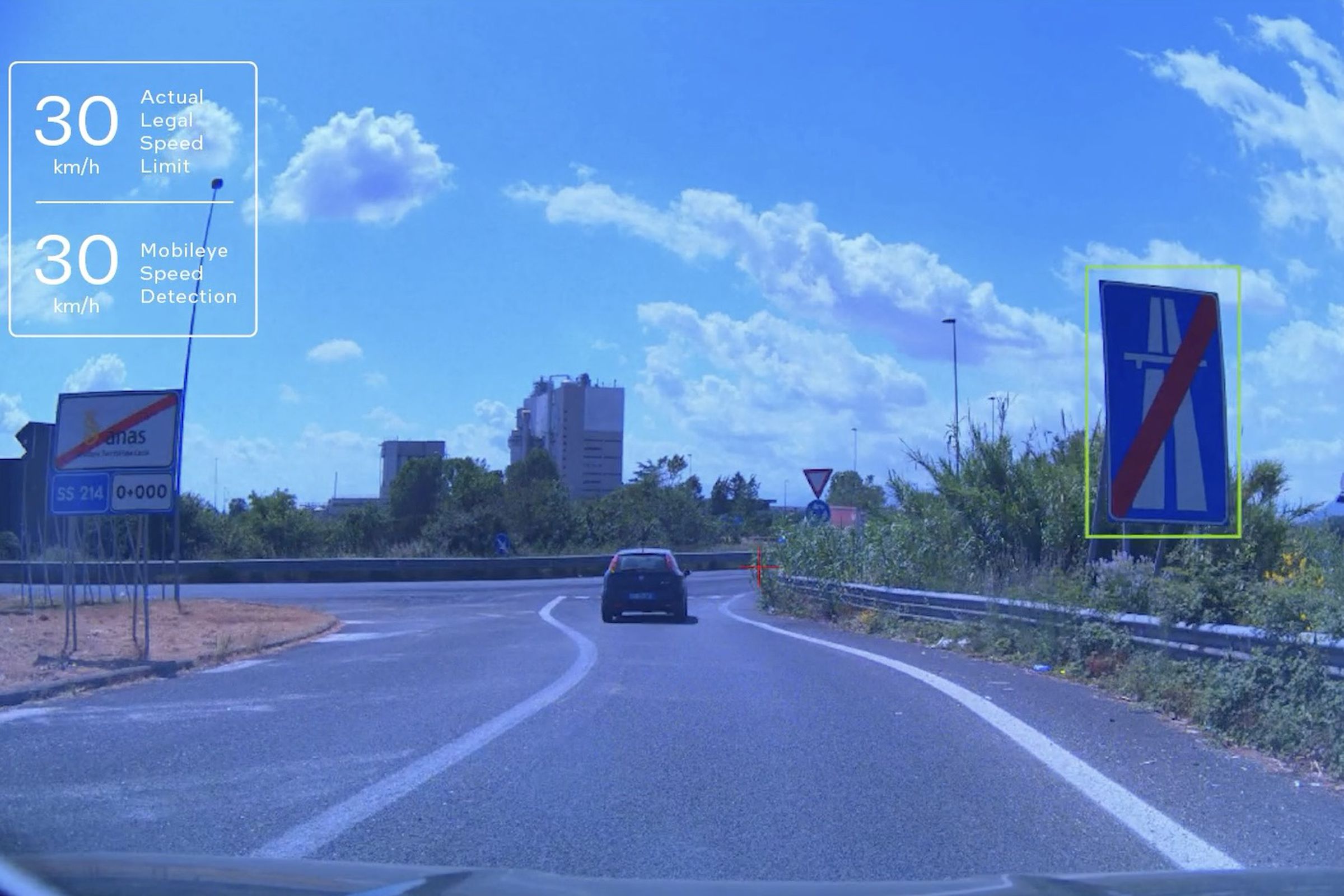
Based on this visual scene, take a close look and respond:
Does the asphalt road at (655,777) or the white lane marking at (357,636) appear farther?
the white lane marking at (357,636)

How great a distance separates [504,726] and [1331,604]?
6.09 m

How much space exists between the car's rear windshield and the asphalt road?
1144 centimetres

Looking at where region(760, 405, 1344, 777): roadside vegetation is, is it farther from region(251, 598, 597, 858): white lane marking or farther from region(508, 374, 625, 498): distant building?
region(508, 374, 625, 498): distant building

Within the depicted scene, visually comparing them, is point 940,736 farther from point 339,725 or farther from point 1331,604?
point 339,725

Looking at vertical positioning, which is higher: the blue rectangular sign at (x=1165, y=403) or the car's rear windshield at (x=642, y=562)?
the blue rectangular sign at (x=1165, y=403)

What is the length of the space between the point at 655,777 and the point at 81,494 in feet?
32.7

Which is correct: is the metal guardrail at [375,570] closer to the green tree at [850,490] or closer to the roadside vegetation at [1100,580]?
the green tree at [850,490]

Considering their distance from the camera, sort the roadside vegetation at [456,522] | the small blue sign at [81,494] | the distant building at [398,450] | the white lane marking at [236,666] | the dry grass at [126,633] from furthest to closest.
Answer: the distant building at [398,450] → the roadside vegetation at [456,522] → the small blue sign at [81,494] → the white lane marking at [236,666] → the dry grass at [126,633]

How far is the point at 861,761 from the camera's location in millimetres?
8375

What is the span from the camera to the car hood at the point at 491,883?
4312 mm

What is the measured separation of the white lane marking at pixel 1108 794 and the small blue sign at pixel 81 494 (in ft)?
31.7

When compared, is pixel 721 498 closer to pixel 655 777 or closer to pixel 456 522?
pixel 456 522

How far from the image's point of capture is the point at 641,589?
24938mm

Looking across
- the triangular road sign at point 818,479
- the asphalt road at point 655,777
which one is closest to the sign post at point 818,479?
the triangular road sign at point 818,479
